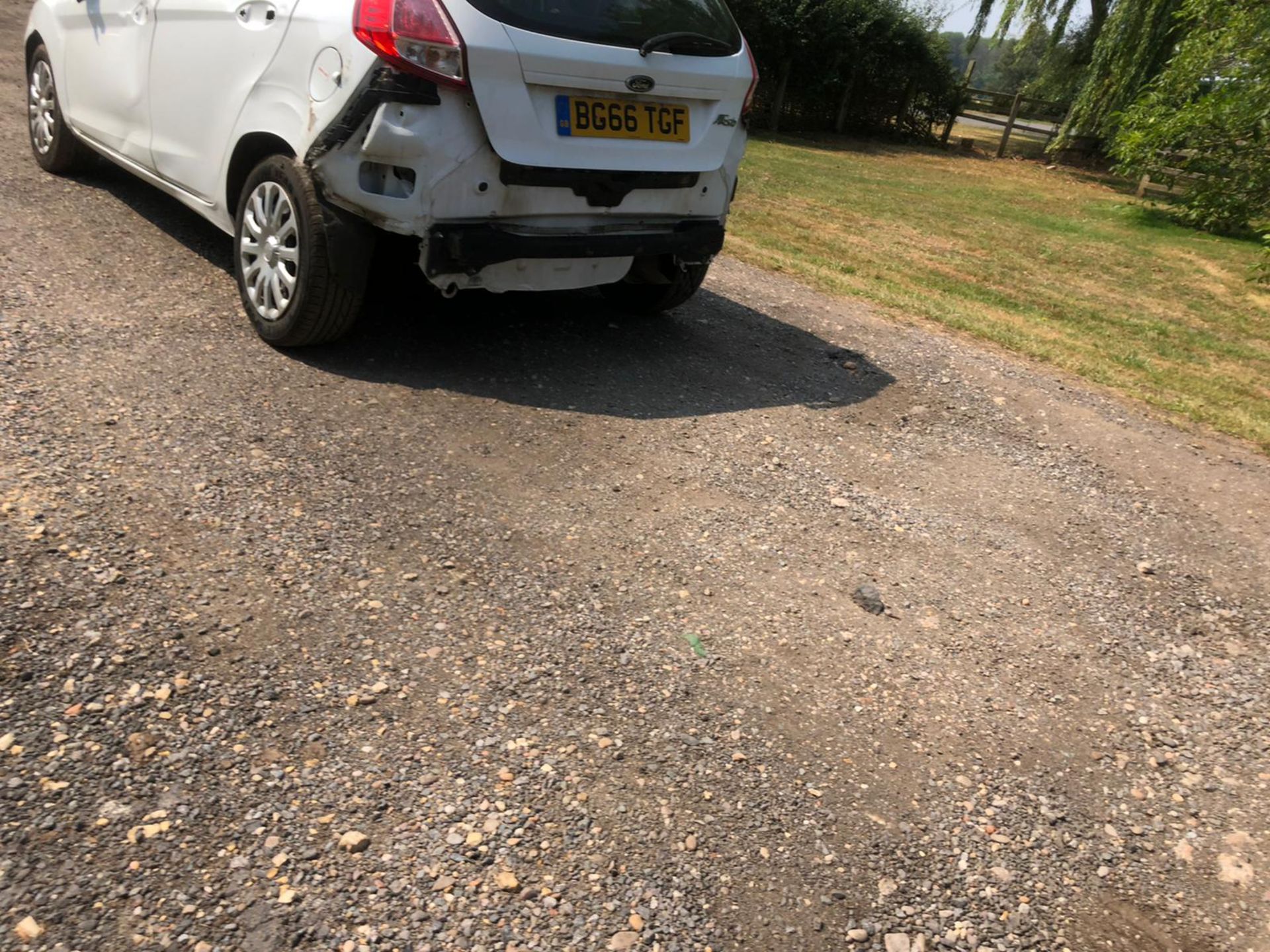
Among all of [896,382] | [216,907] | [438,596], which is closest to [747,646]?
[438,596]

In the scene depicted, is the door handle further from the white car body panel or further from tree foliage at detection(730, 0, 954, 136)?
tree foliage at detection(730, 0, 954, 136)

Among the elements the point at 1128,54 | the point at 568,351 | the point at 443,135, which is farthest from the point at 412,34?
the point at 1128,54

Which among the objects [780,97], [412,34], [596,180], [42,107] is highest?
[412,34]

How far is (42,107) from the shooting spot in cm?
663

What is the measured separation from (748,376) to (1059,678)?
2.59 metres

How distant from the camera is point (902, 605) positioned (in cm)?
351

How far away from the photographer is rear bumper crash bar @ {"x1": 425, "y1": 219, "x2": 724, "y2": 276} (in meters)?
4.09

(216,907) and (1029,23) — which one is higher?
(1029,23)

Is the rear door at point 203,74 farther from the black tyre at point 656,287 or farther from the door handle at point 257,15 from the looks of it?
the black tyre at point 656,287

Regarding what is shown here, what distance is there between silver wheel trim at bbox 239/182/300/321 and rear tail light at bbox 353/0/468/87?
82 cm

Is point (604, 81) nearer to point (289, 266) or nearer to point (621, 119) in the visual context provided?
point (621, 119)

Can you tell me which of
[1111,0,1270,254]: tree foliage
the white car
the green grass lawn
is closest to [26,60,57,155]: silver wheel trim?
the white car

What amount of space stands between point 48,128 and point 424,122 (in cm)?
418

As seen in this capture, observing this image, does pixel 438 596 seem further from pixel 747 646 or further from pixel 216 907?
pixel 216 907
